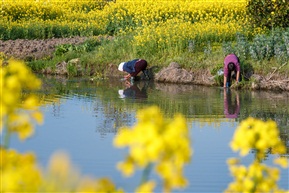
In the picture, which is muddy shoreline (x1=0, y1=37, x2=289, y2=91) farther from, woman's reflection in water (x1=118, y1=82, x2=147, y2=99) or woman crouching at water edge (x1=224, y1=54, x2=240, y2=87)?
woman's reflection in water (x1=118, y1=82, x2=147, y2=99)

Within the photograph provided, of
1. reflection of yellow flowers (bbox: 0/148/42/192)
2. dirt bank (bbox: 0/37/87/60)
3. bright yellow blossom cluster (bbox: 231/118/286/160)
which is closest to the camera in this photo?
reflection of yellow flowers (bbox: 0/148/42/192)

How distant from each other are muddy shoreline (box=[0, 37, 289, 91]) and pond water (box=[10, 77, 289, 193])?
41 centimetres

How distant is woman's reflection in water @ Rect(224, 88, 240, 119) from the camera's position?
1453cm

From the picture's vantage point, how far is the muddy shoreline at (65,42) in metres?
17.6

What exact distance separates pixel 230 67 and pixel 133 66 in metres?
2.53

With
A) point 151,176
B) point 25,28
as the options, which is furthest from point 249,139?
point 25,28

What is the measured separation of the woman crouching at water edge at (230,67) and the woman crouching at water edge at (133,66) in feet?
6.96

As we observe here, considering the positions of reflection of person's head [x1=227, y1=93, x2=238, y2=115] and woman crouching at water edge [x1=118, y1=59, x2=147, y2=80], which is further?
woman crouching at water edge [x1=118, y1=59, x2=147, y2=80]

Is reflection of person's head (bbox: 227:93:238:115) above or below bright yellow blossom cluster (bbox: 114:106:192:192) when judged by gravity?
below

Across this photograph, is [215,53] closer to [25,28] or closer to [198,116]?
[198,116]

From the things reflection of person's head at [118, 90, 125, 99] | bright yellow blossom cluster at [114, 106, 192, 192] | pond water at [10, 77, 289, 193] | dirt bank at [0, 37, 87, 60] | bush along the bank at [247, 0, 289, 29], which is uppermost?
bush along the bank at [247, 0, 289, 29]

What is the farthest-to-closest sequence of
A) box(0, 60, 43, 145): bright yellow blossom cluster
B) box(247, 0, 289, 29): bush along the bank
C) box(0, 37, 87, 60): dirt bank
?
box(0, 37, 87, 60): dirt bank → box(247, 0, 289, 29): bush along the bank → box(0, 60, 43, 145): bright yellow blossom cluster

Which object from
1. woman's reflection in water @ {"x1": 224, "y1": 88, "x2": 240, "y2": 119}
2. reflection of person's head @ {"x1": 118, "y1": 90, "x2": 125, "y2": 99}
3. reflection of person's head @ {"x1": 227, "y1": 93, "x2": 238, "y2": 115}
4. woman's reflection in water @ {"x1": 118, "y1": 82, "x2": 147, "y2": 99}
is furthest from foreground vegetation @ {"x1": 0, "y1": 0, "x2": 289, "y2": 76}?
reflection of person's head @ {"x1": 118, "y1": 90, "x2": 125, "y2": 99}

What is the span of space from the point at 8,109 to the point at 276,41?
650 inches
